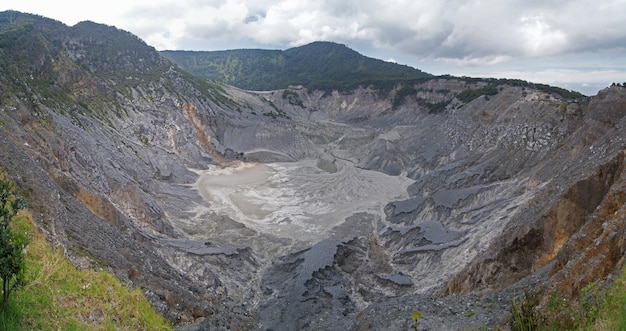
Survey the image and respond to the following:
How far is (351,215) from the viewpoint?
4706cm

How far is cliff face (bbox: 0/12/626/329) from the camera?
65.9 ft

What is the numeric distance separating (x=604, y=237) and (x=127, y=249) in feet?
66.9

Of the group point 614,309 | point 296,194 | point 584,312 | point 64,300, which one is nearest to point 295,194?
point 296,194

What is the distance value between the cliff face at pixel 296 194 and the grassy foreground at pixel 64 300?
2255 mm

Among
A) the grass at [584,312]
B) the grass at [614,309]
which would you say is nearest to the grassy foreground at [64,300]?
the grass at [584,312]

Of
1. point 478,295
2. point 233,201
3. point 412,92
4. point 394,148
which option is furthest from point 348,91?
point 478,295

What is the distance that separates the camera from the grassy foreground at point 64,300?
10086 millimetres

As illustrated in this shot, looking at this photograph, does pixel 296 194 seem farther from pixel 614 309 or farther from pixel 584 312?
pixel 614 309

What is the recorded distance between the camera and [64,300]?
11617 mm

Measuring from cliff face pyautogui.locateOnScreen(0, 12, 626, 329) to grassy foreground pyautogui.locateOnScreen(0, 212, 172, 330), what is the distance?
2.26 metres

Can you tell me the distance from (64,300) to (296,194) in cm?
4410

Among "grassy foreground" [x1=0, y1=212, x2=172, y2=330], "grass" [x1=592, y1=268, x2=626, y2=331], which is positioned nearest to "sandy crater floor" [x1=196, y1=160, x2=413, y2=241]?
"grassy foreground" [x1=0, y1=212, x2=172, y2=330]

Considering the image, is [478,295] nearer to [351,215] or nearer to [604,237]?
[604,237]

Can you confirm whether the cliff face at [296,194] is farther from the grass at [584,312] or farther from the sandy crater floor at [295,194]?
the grass at [584,312]
